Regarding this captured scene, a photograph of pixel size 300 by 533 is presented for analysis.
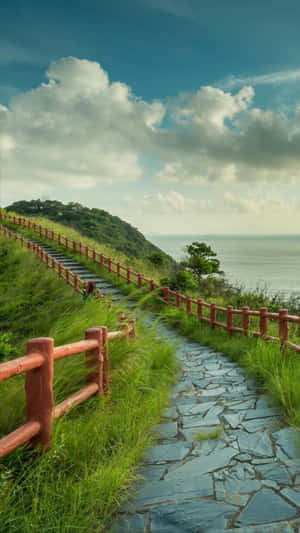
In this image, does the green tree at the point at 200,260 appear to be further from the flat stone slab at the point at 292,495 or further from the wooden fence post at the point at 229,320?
the flat stone slab at the point at 292,495

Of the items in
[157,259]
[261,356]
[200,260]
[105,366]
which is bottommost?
[261,356]

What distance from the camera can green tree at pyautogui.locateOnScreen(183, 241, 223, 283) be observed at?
20.0 m

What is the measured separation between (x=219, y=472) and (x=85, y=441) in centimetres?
113

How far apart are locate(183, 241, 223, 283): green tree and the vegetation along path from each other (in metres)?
15.1

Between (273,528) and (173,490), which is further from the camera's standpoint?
(173,490)

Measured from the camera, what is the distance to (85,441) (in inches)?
124

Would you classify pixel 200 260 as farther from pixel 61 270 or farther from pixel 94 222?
pixel 94 222

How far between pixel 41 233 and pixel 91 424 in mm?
27607

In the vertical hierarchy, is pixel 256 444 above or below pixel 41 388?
below

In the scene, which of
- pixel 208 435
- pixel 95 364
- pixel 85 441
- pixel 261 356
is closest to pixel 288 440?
pixel 208 435

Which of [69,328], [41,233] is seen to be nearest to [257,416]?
[69,328]

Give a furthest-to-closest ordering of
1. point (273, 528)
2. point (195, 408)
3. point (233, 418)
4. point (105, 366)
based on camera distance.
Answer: point (195, 408)
point (105, 366)
point (233, 418)
point (273, 528)

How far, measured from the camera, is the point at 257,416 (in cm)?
416

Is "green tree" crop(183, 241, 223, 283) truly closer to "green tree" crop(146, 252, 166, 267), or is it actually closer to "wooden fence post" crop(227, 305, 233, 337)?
"green tree" crop(146, 252, 166, 267)
